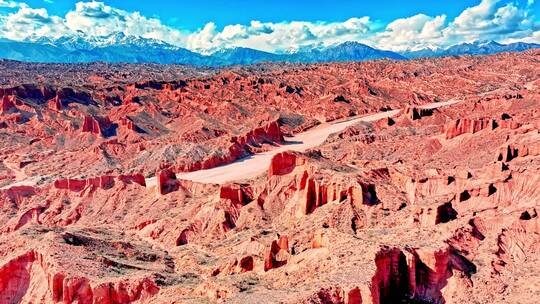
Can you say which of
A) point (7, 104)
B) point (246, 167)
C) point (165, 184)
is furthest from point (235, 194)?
point (7, 104)

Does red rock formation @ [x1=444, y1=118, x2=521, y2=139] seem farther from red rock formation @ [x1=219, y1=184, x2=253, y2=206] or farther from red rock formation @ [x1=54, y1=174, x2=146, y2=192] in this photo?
red rock formation @ [x1=54, y1=174, x2=146, y2=192]

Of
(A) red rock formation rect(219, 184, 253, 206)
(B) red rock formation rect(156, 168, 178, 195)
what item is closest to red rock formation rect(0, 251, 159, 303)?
(A) red rock formation rect(219, 184, 253, 206)

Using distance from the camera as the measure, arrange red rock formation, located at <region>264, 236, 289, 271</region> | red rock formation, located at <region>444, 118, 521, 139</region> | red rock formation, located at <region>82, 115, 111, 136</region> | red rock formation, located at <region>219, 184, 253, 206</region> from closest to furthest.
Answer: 1. red rock formation, located at <region>264, 236, 289, 271</region>
2. red rock formation, located at <region>219, 184, 253, 206</region>
3. red rock formation, located at <region>444, 118, 521, 139</region>
4. red rock formation, located at <region>82, 115, 111, 136</region>

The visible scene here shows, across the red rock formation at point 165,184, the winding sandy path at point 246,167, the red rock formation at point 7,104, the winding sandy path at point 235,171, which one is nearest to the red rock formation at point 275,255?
the red rock formation at point 165,184

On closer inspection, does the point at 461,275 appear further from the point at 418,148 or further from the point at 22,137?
the point at 22,137

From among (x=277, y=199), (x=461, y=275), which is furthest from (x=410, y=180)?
(x=461, y=275)

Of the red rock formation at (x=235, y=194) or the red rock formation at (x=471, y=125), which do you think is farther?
the red rock formation at (x=471, y=125)

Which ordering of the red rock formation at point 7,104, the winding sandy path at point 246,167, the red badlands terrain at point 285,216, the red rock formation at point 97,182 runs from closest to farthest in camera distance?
the red badlands terrain at point 285,216, the red rock formation at point 97,182, the winding sandy path at point 246,167, the red rock formation at point 7,104

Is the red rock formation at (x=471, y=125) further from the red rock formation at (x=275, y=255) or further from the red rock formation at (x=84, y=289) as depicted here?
the red rock formation at (x=84, y=289)
